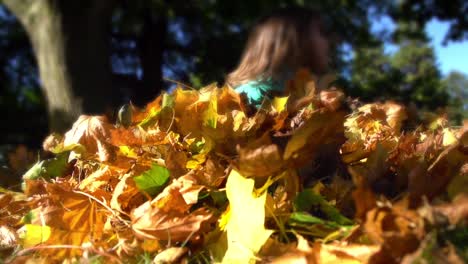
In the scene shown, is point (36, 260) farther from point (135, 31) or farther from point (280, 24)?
point (135, 31)

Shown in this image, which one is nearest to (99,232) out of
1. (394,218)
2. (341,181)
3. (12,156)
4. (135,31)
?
(341,181)

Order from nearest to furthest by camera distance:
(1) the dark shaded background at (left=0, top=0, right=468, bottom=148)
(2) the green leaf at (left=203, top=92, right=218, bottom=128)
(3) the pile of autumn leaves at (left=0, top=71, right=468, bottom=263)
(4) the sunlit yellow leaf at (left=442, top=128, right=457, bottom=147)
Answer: (3) the pile of autumn leaves at (left=0, top=71, right=468, bottom=263)
(2) the green leaf at (left=203, top=92, right=218, bottom=128)
(4) the sunlit yellow leaf at (left=442, top=128, right=457, bottom=147)
(1) the dark shaded background at (left=0, top=0, right=468, bottom=148)

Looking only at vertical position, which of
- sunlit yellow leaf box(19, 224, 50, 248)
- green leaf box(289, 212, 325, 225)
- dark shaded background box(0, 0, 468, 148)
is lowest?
dark shaded background box(0, 0, 468, 148)

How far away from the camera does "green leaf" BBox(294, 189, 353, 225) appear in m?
1.05

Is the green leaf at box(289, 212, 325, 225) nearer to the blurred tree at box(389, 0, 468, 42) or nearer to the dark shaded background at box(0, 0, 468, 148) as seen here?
the dark shaded background at box(0, 0, 468, 148)

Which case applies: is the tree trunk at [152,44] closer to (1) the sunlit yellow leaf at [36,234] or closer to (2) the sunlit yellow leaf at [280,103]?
(2) the sunlit yellow leaf at [280,103]

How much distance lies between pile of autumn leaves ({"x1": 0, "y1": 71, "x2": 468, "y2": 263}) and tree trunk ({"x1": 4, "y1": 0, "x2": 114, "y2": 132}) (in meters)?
4.89

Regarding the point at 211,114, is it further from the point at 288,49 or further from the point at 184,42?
the point at 184,42

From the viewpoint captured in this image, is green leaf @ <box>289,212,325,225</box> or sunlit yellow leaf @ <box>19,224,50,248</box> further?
sunlit yellow leaf @ <box>19,224,50,248</box>

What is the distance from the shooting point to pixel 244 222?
1.06 m

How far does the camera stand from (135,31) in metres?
13.0

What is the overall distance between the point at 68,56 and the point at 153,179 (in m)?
5.49

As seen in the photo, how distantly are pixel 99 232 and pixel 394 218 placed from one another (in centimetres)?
61

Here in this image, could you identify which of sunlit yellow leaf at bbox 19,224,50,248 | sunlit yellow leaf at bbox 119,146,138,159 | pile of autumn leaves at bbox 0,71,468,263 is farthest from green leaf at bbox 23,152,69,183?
sunlit yellow leaf at bbox 19,224,50,248
